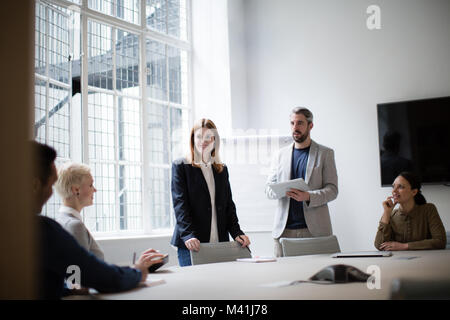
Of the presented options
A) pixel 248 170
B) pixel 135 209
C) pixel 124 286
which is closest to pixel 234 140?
pixel 248 170

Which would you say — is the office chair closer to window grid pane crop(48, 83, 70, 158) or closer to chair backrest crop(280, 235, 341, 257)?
chair backrest crop(280, 235, 341, 257)

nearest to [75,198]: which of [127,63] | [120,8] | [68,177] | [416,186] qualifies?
[68,177]

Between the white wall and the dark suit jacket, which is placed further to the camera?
the white wall

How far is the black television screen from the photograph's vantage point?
15.8 ft

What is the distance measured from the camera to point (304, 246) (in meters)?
3.35

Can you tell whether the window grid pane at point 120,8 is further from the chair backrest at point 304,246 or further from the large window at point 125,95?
the chair backrest at point 304,246

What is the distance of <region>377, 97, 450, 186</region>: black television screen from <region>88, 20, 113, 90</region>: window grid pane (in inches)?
115

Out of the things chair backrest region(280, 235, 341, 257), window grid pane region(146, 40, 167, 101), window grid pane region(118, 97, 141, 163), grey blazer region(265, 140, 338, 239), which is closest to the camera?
chair backrest region(280, 235, 341, 257)

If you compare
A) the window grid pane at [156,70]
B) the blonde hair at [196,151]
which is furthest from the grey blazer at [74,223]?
the window grid pane at [156,70]

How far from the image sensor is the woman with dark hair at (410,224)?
11.0ft

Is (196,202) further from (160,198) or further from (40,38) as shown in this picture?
(160,198)

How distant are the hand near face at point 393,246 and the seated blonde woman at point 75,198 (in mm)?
2141

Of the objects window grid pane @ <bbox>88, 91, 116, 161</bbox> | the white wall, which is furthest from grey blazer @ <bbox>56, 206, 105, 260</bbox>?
the white wall
